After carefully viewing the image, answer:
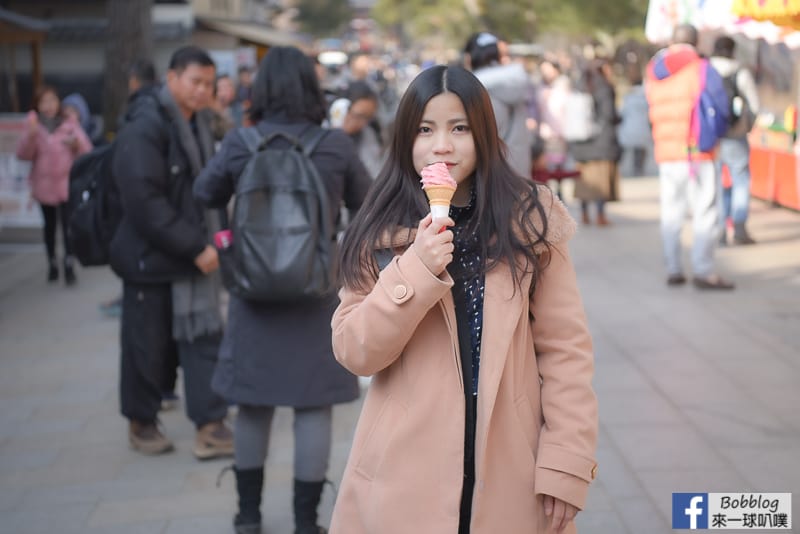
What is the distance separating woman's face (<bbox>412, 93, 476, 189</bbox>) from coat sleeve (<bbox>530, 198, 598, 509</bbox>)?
0.79ft

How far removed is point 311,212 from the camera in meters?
3.99

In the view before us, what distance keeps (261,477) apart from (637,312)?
4.52 m

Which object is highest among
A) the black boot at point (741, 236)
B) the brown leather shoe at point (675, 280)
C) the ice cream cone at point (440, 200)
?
the ice cream cone at point (440, 200)

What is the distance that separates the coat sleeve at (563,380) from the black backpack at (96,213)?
3293 mm

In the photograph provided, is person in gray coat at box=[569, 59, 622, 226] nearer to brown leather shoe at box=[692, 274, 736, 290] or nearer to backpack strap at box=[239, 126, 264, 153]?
brown leather shoe at box=[692, 274, 736, 290]

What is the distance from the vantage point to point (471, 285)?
2.47 metres

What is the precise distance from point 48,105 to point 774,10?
7.19 metres

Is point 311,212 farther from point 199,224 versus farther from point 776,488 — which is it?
point 776,488

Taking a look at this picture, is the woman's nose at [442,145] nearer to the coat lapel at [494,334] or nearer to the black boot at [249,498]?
the coat lapel at [494,334]

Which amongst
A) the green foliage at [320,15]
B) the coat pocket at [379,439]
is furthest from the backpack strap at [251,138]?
the green foliage at [320,15]

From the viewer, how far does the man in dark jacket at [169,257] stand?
495cm

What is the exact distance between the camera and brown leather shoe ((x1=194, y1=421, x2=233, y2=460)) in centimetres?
530

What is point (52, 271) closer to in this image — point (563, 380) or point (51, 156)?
point (51, 156)

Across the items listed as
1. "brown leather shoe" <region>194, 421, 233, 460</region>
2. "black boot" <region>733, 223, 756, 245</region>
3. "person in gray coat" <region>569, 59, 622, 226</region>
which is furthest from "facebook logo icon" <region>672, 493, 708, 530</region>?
"person in gray coat" <region>569, 59, 622, 226</region>
